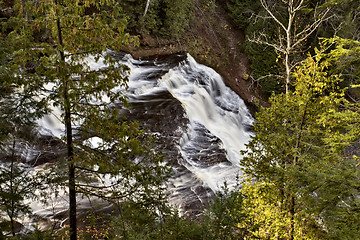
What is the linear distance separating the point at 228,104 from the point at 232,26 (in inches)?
402

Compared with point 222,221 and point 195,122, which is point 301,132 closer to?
point 222,221

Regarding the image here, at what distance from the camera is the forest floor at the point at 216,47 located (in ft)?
61.1

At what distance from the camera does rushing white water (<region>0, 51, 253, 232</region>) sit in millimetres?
9641

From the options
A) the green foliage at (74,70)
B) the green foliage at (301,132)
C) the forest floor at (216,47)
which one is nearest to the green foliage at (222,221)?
the green foliage at (301,132)

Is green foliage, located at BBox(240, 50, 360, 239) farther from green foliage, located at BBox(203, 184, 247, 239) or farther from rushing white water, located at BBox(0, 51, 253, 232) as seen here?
rushing white water, located at BBox(0, 51, 253, 232)

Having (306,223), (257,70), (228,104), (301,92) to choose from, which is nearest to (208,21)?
(257,70)

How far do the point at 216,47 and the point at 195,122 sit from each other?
1091 centimetres

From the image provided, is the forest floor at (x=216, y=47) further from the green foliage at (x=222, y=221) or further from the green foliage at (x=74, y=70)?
the green foliage at (x=74, y=70)

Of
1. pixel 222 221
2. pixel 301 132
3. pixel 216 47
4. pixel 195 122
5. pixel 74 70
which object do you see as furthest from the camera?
pixel 216 47

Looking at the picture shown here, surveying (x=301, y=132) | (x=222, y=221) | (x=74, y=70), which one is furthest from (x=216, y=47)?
(x=74, y=70)

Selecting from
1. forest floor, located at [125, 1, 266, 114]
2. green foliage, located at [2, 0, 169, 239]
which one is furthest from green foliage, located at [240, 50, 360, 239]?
forest floor, located at [125, 1, 266, 114]

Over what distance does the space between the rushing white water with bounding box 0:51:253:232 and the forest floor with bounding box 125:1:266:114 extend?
1.61m

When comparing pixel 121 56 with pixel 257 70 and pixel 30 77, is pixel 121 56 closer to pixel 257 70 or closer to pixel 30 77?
pixel 257 70

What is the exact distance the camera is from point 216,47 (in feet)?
71.9
